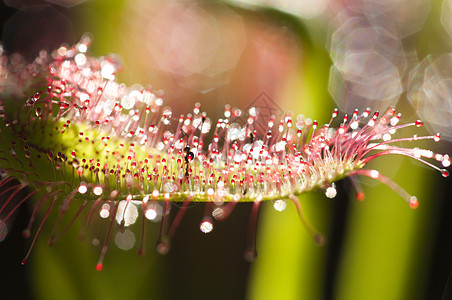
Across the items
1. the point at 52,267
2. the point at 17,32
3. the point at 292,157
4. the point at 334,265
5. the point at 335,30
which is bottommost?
the point at 52,267

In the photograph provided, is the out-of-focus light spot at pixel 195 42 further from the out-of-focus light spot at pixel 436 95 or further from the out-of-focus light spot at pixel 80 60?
the out-of-focus light spot at pixel 80 60

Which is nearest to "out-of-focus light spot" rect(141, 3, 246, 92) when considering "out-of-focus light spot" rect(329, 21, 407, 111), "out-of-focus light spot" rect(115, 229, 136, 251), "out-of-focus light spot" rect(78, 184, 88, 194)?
"out-of-focus light spot" rect(329, 21, 407, 111)

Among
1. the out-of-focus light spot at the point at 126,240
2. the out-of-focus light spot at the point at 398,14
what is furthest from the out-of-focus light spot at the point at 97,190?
the out-of-focus light spot at the point at 398,14

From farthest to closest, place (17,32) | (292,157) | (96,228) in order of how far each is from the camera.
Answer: (17,32)
(96,228)
(292,157)

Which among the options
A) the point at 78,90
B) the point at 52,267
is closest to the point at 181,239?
the point at 52,267

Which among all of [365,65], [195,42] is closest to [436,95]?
[365,65]

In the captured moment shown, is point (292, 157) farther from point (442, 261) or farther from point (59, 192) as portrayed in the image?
point (442, 261)

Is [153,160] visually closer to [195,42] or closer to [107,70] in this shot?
[107,70]

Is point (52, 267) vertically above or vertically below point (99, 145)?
below
